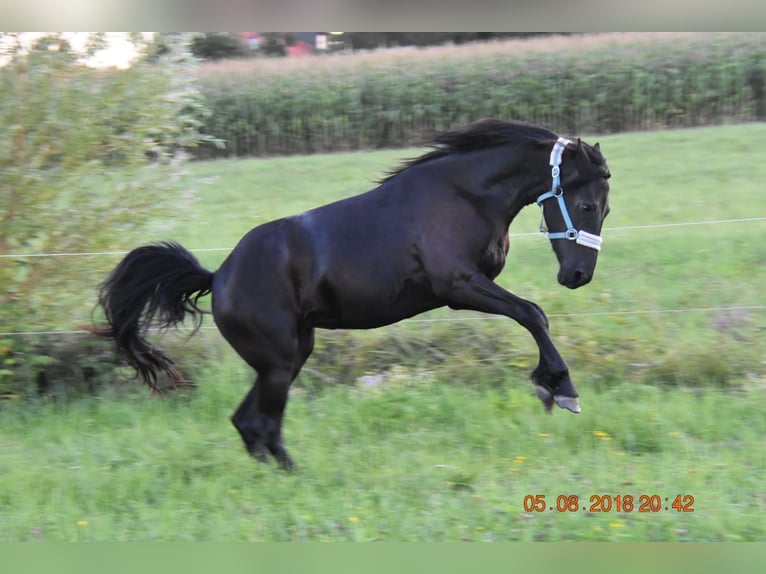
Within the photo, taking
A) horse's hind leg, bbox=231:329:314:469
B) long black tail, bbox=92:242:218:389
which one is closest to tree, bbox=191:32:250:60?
long black tail, bbox=92:242:218:389

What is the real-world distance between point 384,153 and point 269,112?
5.79ft

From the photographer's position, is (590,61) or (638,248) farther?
(590,61)

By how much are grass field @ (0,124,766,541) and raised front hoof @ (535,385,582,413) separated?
506 mm

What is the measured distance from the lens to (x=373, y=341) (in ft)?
24.6

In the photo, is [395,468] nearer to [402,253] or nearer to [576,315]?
[402,253]

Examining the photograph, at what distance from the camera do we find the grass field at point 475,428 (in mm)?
4723

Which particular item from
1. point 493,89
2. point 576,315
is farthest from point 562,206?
point 493,89

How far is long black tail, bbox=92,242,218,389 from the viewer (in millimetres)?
5613

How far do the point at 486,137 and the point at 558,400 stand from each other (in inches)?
62.6

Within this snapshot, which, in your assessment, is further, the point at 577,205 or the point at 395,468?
the point at 395,468

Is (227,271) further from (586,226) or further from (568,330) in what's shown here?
(568,330)

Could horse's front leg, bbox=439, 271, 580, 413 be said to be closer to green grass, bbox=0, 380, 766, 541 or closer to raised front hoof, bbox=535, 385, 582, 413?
raised front hoof, bbox=535, 385, 582, 413


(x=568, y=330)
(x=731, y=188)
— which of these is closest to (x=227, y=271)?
(x=568, y=330)

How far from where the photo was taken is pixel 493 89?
12180mm
